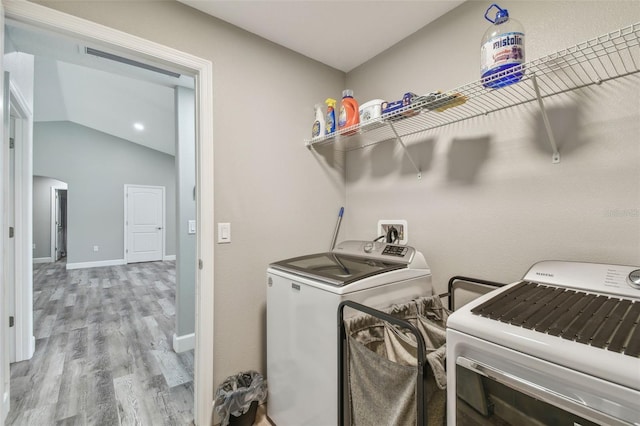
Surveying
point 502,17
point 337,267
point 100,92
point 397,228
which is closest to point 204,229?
point 337,267

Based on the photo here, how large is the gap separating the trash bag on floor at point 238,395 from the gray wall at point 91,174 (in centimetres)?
664

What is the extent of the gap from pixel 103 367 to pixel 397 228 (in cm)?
253

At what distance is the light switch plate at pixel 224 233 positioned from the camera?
160 cm

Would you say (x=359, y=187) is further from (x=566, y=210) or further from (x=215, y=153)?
(x=566, y=210)

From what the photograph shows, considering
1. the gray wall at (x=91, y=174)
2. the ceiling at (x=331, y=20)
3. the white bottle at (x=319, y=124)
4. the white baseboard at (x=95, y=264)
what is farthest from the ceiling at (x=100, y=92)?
the white baseboard at (x=95, y=264)

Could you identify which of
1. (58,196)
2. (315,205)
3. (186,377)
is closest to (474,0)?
(315,205)

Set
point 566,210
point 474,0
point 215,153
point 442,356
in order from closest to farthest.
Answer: point 442,356
point 566,210
point 474,0
point 215,153

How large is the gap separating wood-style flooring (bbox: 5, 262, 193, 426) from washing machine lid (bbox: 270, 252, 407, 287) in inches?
46.0

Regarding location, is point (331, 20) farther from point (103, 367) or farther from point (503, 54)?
point (103, 367)

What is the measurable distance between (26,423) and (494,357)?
2.48 m

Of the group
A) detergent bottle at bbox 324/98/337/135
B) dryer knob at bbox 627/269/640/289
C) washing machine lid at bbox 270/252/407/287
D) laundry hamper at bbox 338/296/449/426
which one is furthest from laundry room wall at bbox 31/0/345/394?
dryer knob at bbox 627/269/640/289

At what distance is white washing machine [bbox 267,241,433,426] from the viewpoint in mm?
1154

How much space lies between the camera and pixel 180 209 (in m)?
2.54

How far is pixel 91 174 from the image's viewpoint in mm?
6387
